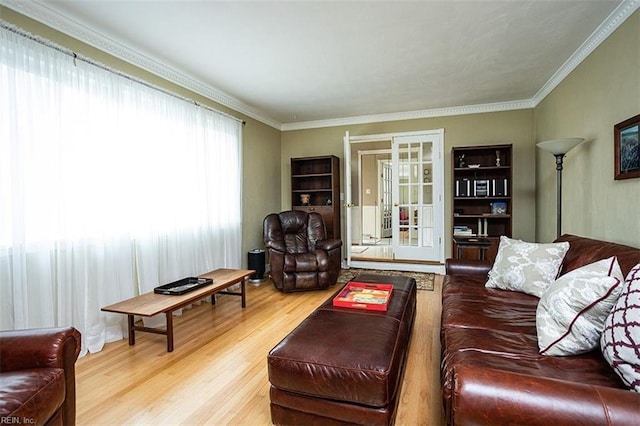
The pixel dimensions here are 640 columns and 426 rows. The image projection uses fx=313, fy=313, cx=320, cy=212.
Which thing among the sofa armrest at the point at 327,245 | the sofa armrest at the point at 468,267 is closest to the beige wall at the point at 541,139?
the sofa armrest at the point at 468,267

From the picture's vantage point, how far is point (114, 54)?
2.70 m

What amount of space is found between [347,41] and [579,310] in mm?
2473

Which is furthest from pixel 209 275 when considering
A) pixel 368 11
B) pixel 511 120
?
pixel 511 120

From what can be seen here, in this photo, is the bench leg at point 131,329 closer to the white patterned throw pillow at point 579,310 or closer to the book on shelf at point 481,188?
the white patterned throw pillow at point 579,310

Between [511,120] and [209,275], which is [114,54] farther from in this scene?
[511,120]

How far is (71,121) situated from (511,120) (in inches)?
201

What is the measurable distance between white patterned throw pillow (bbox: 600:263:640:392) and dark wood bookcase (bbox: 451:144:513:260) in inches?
110

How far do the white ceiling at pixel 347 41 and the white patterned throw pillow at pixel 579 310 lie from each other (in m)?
1.92

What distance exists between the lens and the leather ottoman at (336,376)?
1391 mm

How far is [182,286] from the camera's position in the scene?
2.90m

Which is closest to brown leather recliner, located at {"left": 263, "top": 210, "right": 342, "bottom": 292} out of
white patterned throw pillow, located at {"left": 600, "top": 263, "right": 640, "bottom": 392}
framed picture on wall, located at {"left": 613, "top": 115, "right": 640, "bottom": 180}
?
framed picture on wall, located at {"left": 613, "top": 115, "right": 640, "bottom": 180}

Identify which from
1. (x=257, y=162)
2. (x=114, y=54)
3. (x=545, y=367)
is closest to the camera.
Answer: (x=545, y=367)

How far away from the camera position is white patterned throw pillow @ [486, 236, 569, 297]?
2.16 m

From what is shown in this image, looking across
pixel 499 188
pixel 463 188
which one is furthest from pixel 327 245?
pixel 499 188
